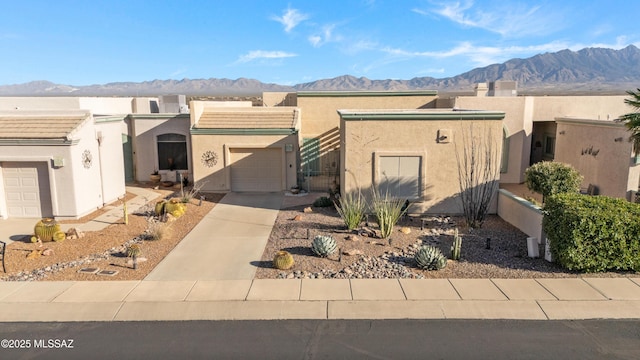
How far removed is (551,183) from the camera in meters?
16.1

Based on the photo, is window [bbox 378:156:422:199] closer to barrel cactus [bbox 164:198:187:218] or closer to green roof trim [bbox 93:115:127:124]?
barrel cactus [bbox 164:198:187:218]

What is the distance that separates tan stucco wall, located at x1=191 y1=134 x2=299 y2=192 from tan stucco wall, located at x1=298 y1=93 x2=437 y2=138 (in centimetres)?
370

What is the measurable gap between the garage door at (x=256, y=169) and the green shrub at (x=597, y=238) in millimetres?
13548

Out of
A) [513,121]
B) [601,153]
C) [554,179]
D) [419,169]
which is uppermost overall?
[513,121]

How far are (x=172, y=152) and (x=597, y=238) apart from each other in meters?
20.3

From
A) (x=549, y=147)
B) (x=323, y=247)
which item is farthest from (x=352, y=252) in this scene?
(x=549, y=147)

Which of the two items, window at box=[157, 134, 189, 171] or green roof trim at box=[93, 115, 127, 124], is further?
window at box=[157, 134, 189, 171]

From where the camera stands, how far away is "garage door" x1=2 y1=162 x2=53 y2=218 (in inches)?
681

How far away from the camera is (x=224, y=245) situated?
14.6 meters

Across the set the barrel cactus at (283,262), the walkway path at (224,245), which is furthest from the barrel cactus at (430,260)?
the walkway path at (224,245)

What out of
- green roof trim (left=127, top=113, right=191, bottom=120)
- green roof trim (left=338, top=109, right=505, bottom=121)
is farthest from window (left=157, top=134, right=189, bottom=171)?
green roof trim (left=338, top=109, right=505, bottom=121)

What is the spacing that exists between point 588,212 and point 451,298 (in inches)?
173

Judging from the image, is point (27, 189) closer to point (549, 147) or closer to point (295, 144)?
point (295, 144)

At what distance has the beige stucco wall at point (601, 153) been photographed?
719 inches
